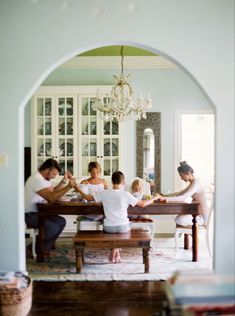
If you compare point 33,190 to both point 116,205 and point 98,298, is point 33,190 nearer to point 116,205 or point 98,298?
point 116,205

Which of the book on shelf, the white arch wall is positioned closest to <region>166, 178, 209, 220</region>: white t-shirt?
the white arch wall

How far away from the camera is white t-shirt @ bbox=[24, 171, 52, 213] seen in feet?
17.3

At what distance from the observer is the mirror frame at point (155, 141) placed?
289 inches

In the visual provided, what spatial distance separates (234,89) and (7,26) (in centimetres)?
206

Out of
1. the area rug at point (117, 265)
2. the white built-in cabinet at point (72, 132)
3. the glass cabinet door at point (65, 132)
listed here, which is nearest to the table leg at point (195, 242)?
the area rug at point (117, 265)

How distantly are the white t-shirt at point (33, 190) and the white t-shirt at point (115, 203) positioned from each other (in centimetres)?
71

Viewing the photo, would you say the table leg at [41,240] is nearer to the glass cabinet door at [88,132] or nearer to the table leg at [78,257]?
the table leg at [78,257]

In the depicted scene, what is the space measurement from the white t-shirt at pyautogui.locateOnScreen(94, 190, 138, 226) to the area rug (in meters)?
0.55

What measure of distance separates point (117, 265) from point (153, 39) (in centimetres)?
263

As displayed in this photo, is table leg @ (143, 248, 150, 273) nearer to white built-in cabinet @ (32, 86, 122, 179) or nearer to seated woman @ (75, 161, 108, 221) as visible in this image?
seated woman @ (75, 161, 108, 221)

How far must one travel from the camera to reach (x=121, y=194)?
4.95 metres

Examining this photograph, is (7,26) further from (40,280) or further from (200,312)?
(200,312)

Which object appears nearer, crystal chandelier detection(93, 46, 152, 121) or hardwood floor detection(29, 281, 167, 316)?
hardwood floor detection(29, 281, 167, 316)

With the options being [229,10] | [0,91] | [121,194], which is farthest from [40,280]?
[229,10]
